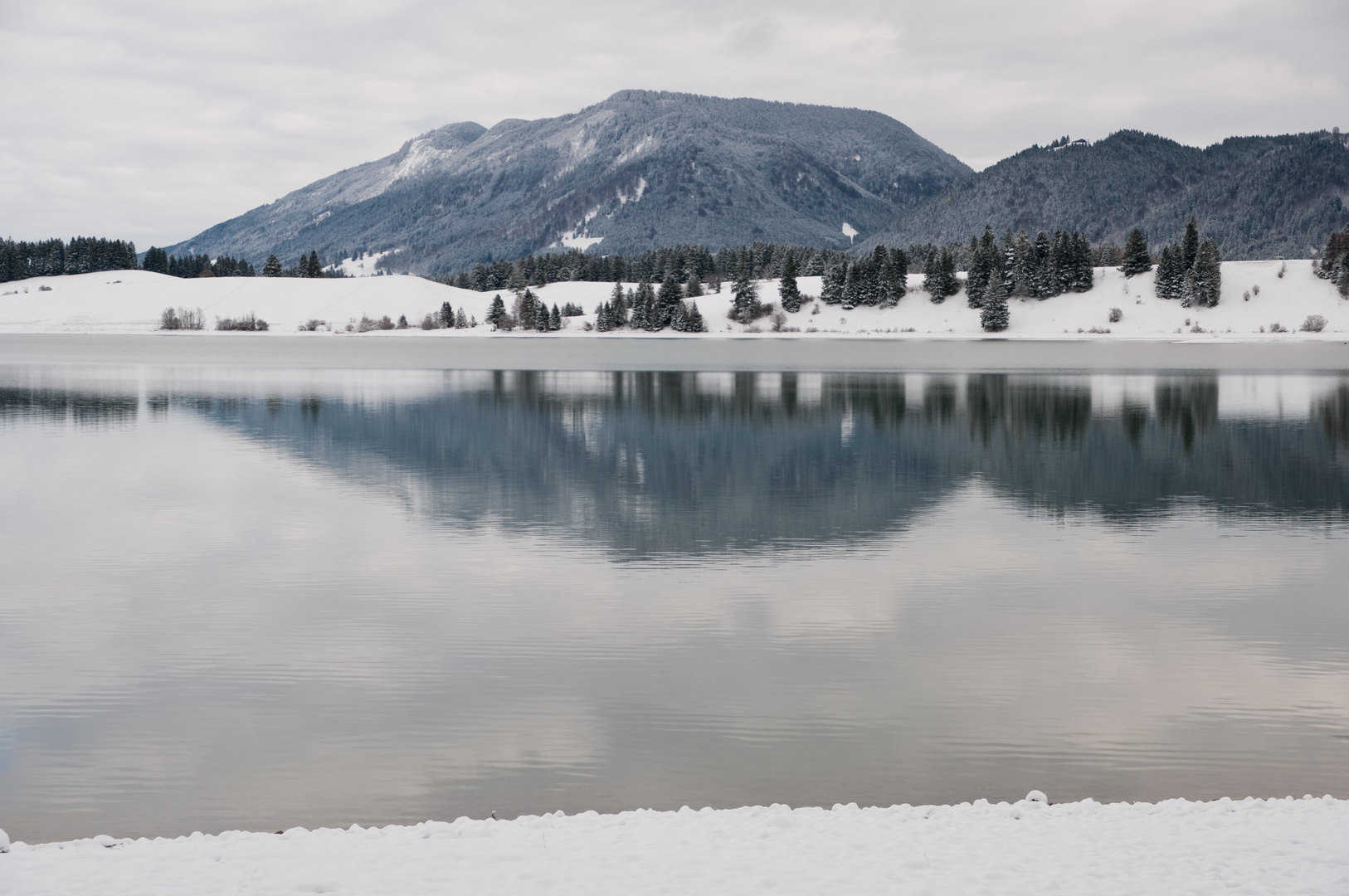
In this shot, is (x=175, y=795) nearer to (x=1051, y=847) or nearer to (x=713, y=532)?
(x=1051, y=847)

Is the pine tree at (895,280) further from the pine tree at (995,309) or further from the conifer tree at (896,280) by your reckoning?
the pine tree at (995,309)

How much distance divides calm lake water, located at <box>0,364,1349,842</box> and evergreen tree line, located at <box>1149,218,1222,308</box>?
128m

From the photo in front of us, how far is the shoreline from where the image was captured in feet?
308

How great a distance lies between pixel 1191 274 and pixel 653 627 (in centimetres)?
15936

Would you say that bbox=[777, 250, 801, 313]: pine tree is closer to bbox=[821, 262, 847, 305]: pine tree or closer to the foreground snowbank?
bbox=[821, 262, 847, 305]: pine tree

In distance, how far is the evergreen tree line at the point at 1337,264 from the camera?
155000 millimetres

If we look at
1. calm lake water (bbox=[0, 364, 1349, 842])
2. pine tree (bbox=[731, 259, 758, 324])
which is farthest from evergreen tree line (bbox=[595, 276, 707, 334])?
calm lake water (bbox=[0, 364, 1349, 842])

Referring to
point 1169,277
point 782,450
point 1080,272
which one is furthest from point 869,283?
point 782,450

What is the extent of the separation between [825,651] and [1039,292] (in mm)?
163353

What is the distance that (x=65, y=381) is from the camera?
74.3 meters

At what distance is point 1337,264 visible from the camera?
158 metres

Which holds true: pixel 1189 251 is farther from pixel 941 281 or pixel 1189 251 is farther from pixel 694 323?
pixel 694 323

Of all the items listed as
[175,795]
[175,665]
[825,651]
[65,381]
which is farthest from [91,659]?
[65,381]

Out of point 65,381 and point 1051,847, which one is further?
point 65,381
